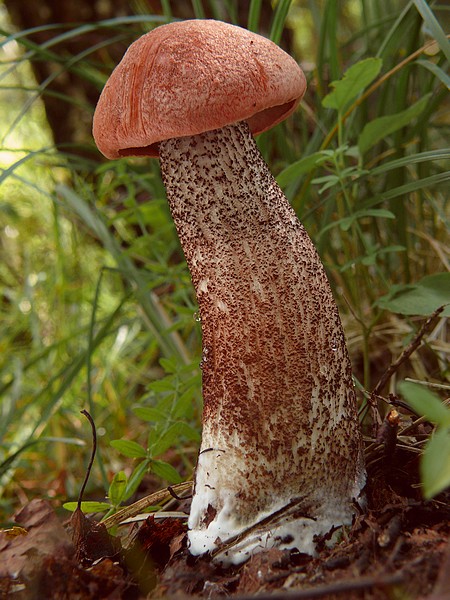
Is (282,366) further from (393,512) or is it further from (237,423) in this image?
(393,512)

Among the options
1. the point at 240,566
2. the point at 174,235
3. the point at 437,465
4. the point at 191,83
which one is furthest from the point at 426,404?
the point at 174,235

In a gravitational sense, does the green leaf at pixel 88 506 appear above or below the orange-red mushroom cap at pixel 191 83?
below

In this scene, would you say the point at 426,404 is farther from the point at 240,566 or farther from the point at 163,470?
the point at 163,470

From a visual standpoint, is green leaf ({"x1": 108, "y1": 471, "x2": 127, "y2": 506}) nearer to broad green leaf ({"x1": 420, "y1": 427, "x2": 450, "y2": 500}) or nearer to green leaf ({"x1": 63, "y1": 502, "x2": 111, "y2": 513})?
green leaf ({"x1": 63, "y1": 502, "x2": 111, "y2": 513})

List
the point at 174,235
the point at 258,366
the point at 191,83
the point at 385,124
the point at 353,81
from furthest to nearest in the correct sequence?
the point at 174,235 < the point at 385,124 < the point at 353,81 < the point at 258,366 < the point at 191,83

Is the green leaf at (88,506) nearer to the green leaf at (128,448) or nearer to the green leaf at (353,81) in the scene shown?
the green leaf at (128,448)

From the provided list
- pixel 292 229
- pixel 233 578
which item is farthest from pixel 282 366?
pixel 233 578

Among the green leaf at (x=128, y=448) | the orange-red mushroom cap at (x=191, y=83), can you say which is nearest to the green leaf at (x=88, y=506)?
the green leaf at (x=128, y=448)
